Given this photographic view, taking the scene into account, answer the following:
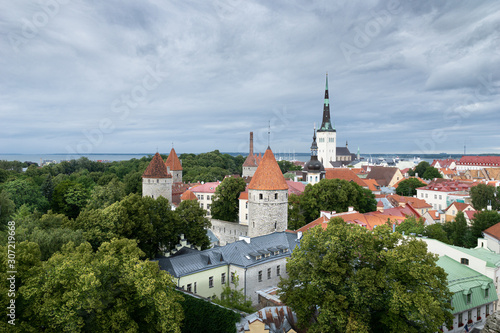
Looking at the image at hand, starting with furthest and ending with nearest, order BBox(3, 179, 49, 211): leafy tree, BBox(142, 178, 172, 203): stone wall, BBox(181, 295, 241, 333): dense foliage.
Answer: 1. BBox(142, 178, 172, 203): stone wall
2. BBox(3, 179, 49, 211): leafy tree
3. BBox(181, 295, 241, 333): dense foliage

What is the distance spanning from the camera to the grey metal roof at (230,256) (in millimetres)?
20312

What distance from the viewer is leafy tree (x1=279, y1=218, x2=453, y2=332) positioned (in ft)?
42.4

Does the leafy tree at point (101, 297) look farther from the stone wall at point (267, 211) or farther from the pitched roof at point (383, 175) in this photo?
the pitched roof at point (383, 175)

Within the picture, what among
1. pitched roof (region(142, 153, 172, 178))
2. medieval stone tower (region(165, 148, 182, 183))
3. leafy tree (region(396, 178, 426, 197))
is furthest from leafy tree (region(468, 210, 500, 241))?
medieval stone tower (region(165, 148, 182, 183))

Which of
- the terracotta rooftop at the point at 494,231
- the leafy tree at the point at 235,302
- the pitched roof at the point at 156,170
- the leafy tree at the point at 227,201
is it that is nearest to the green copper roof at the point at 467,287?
the leafy tree at the point at 235,302

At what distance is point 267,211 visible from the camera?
97.1ft

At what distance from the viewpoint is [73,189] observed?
46.5 m

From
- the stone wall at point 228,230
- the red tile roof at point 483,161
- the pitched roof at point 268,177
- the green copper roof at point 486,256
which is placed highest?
the red tile roof at point 483,161

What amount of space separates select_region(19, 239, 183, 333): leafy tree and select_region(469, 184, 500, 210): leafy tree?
1712 inches

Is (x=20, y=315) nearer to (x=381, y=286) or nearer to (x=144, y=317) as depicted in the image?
(x=144, y=317)

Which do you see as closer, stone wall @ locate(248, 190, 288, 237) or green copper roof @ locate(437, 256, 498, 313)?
green copper roof @ locate(437, 256, 498, 313)

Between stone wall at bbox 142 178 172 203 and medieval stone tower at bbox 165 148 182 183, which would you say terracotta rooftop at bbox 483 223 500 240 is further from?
medieval stone tower at bbox 165 148 182 183

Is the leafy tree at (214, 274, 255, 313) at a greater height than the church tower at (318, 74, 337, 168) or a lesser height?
lesser

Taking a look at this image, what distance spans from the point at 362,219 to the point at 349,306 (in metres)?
18.6
